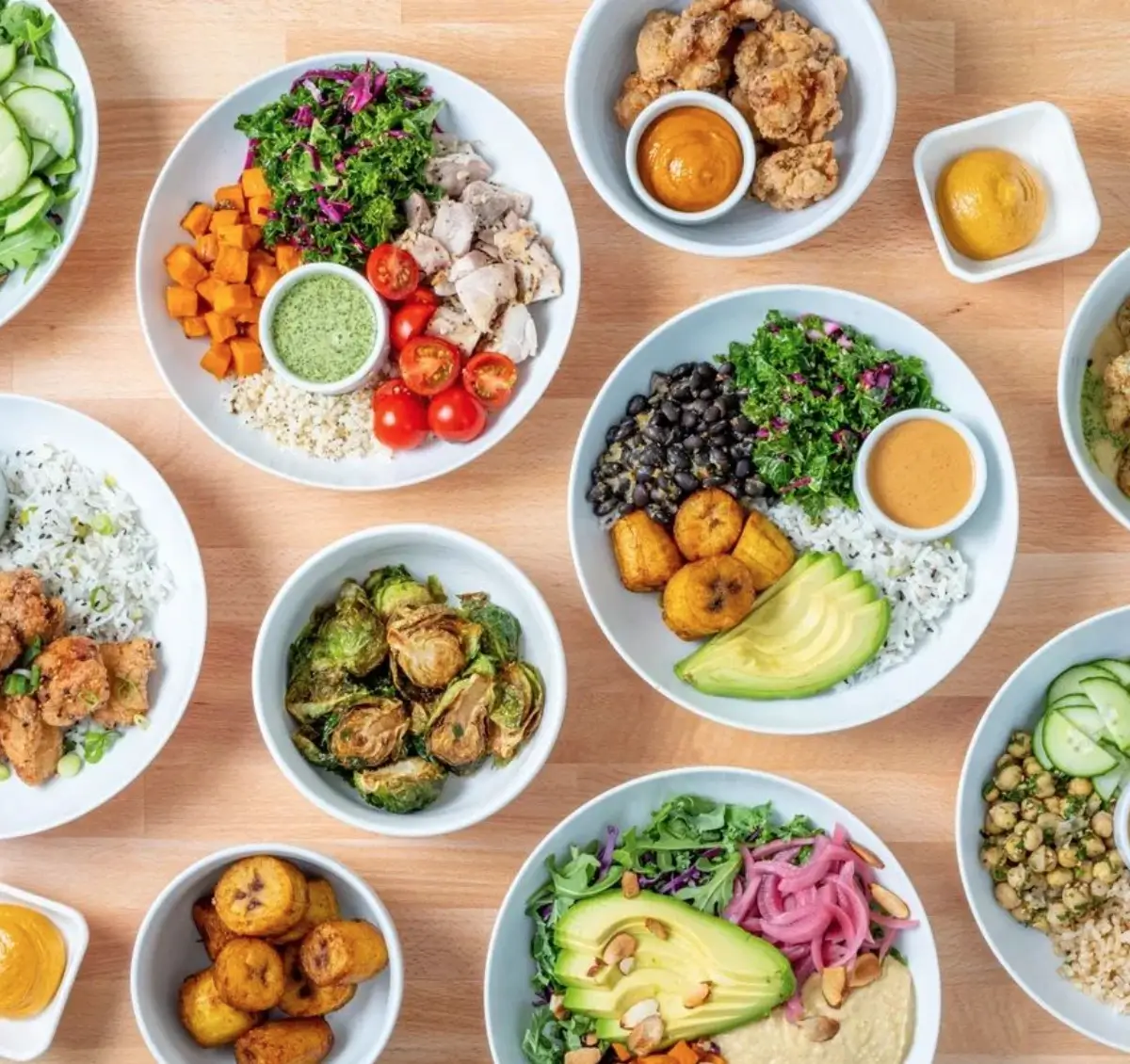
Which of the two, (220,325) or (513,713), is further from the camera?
(220,325)

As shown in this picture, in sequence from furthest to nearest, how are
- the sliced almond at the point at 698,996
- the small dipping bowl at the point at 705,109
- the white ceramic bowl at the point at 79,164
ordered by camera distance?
the white ceramic bowl at the point at 79,164, the small dipping bowl at the point at 705,109, the sliced almond at the point at 698,996

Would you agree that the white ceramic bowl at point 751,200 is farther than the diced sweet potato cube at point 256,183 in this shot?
No

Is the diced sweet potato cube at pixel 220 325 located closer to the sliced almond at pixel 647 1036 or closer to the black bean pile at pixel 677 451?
the black bean pile at pixel 677 451

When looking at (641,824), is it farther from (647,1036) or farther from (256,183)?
(256,183)

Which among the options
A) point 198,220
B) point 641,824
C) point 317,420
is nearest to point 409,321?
point 317,420

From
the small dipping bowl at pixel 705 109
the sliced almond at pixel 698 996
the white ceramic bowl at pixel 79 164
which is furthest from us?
the white ceramic bowl at pixel 79 164

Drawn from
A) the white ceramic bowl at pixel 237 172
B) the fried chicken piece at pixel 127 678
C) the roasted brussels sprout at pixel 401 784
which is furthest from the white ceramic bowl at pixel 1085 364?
the fried chicken piece at pixel 127 678

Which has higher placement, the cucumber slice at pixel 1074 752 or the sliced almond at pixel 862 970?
the cucumber slice at pixel 1074 752
